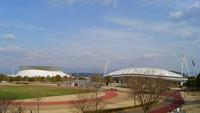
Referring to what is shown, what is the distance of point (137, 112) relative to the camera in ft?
160

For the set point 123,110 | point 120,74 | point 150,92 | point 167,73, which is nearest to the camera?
point 150,92

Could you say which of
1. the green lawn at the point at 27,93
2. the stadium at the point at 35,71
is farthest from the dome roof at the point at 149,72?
the green lawn at the point at 27,93

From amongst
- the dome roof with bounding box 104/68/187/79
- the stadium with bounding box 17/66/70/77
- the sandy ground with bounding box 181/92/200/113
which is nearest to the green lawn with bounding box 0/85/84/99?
the sandy ground with bounding box 181/92/200/113

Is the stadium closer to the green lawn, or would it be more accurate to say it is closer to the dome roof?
the dome roof

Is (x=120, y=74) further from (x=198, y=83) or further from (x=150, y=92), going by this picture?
(x=150, y=92)

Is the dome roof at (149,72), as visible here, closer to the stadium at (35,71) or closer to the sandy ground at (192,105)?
the stadium at (35,71)

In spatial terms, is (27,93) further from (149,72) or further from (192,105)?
(149,72)

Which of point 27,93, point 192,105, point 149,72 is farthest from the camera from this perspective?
point 149,72

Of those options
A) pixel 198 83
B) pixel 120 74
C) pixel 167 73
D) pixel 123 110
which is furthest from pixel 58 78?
pixel 123 110

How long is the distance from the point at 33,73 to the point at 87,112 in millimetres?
151302

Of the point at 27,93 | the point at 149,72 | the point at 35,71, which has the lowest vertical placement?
the point at 27,93

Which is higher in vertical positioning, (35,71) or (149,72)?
(35,71)

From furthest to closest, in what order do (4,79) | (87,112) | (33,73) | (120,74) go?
(33,73) < (120,74) < (4,79) < (87,112)

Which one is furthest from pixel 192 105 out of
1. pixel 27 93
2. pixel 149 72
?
pixel 149 72
